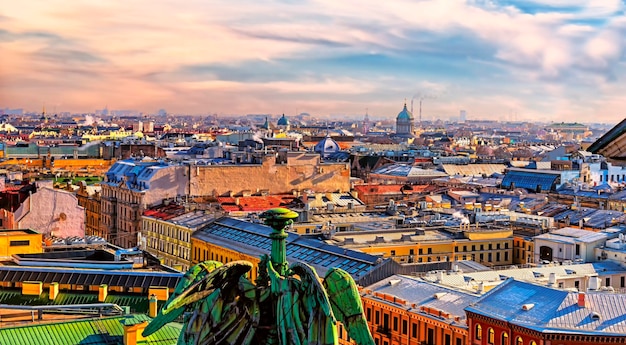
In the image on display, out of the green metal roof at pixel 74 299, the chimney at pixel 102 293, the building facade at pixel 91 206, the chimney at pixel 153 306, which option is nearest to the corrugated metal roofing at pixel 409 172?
the building facade at pixel 91 206

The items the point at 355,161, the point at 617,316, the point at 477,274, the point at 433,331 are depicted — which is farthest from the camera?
the point at 355,161

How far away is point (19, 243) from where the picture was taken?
161 feet

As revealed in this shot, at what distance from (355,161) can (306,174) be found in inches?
2069

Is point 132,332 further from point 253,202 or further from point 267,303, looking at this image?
point 253,202

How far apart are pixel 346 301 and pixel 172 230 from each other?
64.1 m

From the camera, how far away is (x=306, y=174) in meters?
92.8

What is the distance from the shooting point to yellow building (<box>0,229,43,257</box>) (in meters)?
48.4

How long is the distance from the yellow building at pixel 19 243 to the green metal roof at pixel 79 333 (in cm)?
2262

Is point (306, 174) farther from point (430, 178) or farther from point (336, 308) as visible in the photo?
point (336, 308)

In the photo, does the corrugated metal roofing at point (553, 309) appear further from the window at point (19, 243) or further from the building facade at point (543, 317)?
the window at point (19, 243)

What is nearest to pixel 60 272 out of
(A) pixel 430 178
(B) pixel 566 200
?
(B) pixel 566 200

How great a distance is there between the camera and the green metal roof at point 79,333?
2530 centimetres

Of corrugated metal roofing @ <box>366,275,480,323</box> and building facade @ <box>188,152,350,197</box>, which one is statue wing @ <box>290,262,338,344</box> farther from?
building facade @ <box>188,152,350,197</box>

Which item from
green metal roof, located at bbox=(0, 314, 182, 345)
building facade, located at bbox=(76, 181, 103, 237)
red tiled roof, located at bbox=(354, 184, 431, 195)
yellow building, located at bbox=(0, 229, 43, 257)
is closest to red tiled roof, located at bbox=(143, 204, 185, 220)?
building facade, located at bbox=(76, 181, 103, 237)
